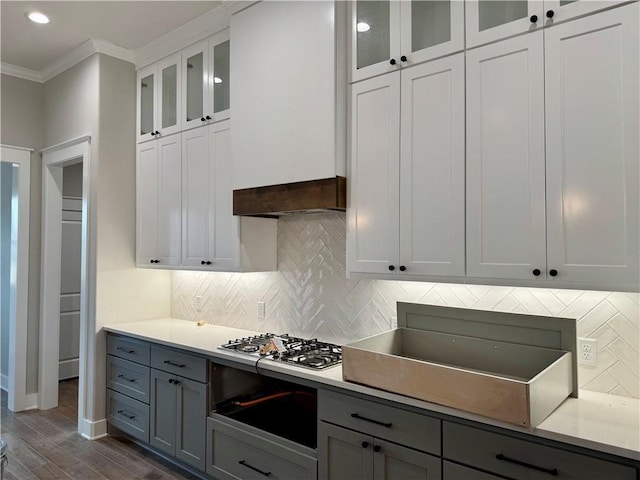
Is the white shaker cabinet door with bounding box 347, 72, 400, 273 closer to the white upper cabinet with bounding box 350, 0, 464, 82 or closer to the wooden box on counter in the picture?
the white upper cabinet with bounding box 350, 0, 464, 82

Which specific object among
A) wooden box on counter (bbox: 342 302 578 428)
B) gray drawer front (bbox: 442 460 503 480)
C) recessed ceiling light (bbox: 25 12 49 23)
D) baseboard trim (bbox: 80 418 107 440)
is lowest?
baseboard trim (bbox: 80 418 107 440)

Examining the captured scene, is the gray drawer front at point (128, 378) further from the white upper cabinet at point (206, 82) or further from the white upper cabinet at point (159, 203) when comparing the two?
the white upper cabinet at point (206, 82)

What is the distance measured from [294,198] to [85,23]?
84.6 inches

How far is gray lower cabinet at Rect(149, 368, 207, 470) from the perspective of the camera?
9.09ft

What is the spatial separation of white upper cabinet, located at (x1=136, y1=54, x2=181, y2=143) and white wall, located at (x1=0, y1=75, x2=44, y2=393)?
1196mm

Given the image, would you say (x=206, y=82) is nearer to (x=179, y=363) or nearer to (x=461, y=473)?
(x=179, y=363)

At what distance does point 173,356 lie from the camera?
2969 millimetres

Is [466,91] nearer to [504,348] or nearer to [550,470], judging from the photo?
[504,348]

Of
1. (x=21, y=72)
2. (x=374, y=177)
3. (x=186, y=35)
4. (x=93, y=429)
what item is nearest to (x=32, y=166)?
(x=21, y=72)

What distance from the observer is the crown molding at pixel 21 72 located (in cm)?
399

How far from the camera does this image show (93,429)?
11.4ft

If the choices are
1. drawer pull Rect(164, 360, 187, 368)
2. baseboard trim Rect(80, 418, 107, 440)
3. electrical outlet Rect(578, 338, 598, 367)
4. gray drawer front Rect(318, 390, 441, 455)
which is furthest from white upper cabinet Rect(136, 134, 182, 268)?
electrical outlet Rect(578, 338, 598, 367)

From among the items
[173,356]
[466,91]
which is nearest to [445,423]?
[466,91]

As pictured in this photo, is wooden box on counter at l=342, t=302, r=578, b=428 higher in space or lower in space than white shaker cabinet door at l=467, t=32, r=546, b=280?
lower
